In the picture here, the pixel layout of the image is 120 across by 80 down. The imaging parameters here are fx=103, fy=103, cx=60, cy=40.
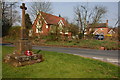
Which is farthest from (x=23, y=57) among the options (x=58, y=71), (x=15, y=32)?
(x=15, y=32)

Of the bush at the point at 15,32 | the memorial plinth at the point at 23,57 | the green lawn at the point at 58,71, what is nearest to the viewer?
the green lawn at the point at 58,71

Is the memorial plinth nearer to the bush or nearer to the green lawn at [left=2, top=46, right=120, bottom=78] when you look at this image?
the green lawn at [left=2, top=46, right=120, bottom=78]

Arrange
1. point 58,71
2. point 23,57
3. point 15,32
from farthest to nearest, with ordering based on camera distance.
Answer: point 15,32 < point 23,57 < point 58,71

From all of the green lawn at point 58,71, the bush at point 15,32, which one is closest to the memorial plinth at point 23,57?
the green lawn at point 58,71

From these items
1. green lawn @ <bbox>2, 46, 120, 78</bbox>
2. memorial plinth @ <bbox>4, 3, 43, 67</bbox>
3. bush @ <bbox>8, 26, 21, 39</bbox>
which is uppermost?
bush @ <bbox>8, 26, 21, 39</bbox>

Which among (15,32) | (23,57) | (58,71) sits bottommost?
(58,71)

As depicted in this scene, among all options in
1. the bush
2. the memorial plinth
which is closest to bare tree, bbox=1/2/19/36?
the bush

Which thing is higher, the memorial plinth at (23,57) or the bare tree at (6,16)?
the bare tree at (6,16)

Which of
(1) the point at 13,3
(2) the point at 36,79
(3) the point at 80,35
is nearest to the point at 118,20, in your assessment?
(3) the point at 80,35

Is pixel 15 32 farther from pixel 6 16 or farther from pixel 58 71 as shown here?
pixel 58 71

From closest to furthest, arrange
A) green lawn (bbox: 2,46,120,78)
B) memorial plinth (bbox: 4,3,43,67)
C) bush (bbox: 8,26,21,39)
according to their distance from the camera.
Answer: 1. green lawn (bbox: 2,46,120,78)
2. memorial plinth (bbox: 4,3,43,67)
3. bush (bbox: 8,26,21,39)

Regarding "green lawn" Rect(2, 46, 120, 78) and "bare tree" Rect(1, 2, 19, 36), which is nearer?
"green lawn" Rect(2, 46, 120, 78)

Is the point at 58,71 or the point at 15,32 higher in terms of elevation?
the point at 15,32

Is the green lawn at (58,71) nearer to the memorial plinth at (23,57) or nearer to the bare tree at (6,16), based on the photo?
the memorial plinth at (23,57)
